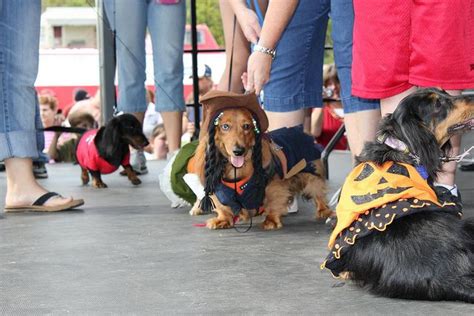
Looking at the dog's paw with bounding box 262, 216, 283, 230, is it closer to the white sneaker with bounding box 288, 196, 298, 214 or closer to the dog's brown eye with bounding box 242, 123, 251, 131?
the dog's brown eye with bounding box 242, 123, 251, 131

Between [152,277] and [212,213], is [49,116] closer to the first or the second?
[212,213]

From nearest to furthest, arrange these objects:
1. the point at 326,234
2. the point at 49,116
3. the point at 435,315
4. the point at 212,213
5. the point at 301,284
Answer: the point at 435,315 < the point at 301,284 < the point at 326,234 < the point at 212,213 < the point at 49,116

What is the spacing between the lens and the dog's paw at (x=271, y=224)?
4.04m

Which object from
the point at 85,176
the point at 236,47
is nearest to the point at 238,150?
the point at 236,47

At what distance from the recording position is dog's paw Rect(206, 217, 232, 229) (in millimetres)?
4039

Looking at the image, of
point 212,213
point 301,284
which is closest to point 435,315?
point 301,284

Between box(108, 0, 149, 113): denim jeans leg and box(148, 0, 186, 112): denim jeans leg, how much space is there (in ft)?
0.30

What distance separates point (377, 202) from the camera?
264cm

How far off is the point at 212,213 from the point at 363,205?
205 centimetres

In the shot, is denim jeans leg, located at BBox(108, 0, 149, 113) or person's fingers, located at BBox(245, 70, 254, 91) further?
denim jeans leg, located at BBox(108, 0, 149, 113)

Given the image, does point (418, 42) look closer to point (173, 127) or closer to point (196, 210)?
point (196, 210)

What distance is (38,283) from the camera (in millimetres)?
2912

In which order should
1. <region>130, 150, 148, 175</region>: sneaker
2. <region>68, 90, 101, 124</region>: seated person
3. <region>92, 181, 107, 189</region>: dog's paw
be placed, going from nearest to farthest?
<region>92, 181, 107, 189</region>: dog's paw → <region>130, 150, 148, 175</region>: sneaker → <region>68, 90, 101, 124</region>: seated person

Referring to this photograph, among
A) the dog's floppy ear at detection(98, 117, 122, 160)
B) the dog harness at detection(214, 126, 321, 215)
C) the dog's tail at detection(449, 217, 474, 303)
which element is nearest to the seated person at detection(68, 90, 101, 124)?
the dog's floppy ear at detection(98, 117, 122, 160)
